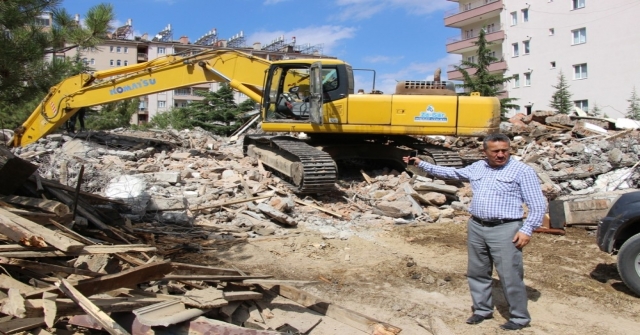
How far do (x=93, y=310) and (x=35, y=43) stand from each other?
146 inches

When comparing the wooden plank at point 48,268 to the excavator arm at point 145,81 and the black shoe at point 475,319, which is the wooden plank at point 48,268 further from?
the excavator arm at point 145,81

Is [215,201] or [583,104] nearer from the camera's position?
[215,201]

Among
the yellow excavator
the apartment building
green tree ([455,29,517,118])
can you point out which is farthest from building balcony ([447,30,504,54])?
the yellow excavator

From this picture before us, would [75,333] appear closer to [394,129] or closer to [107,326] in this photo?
[107,326]

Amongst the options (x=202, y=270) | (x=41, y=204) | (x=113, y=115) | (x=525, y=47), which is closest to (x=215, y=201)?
(x=41, y=204)

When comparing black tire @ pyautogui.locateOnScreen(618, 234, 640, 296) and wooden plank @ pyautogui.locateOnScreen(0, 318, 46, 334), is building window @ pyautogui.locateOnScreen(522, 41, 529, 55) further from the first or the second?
wooden plank @ pyautogui.locateOnScreen(0, 318, 46, 334)

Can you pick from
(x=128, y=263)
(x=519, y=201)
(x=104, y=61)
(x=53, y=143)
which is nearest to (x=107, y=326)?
(x=128, y=263)

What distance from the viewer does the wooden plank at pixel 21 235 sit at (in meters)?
4.05

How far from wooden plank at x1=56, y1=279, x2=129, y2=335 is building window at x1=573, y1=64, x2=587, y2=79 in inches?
1559

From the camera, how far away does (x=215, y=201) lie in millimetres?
9156

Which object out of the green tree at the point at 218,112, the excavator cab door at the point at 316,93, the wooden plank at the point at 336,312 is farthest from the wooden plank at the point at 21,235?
the green tree at the point at 218,112

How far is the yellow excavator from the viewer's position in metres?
10.6

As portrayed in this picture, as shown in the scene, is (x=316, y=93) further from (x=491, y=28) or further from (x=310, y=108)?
(x=491, y=28)

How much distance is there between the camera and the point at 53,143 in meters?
13.3
